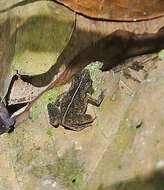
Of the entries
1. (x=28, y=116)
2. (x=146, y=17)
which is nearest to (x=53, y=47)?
(x=28, y=116)

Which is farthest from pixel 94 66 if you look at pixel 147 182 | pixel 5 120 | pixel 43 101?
pixel 147 182

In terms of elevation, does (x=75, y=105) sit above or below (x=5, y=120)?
above

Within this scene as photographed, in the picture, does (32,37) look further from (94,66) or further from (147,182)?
(147,182)

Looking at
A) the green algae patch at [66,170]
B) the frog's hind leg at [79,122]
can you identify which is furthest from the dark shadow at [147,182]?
the frog's hind leg at [79,122]

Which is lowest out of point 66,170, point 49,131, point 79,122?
point 66,170

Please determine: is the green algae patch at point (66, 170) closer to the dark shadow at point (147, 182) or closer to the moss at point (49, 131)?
the moss at point (49, 131)

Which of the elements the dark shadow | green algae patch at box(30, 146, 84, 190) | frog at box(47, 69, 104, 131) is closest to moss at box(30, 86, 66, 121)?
frog at box(47, 69, 104, 131)

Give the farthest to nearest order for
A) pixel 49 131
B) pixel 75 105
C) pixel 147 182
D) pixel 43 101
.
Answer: pixel 43 101 < pixel 75 105 < pixel 49 131 < pixel 147 182
